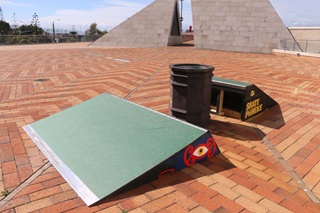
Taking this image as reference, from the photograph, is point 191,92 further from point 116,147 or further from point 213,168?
point 116,147

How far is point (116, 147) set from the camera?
9.38ft

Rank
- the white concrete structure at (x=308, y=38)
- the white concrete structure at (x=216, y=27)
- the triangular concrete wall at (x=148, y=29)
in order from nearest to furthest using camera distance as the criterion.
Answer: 1. the white concrete structure at (x=308, y=38)
2. the white concrete structure at (x=216, y=27)
3. the triangular concrete wall at (x=148, y=29)

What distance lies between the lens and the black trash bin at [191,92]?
12.1 feet

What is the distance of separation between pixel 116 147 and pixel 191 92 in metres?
1.49

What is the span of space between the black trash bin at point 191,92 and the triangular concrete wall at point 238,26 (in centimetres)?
1453

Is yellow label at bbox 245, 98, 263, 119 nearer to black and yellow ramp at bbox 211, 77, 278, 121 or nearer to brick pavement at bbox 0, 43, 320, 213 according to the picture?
black and yellow ramp at bbox 211, 77, 278, 121

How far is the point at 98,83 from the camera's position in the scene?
6.88m

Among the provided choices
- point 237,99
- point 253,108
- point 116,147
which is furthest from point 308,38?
point 116,147

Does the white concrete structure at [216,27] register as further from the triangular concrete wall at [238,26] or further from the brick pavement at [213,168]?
the brick pavement at [213,168]

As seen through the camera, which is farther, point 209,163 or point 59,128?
point 59,128

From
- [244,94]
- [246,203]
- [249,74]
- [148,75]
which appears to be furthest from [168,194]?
[249,74]

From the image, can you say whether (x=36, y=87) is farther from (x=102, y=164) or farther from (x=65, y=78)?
(x=102, y=164)

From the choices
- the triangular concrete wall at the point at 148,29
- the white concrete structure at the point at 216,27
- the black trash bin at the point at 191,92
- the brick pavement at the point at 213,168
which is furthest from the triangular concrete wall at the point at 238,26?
the black trash bin at the point at 191,92

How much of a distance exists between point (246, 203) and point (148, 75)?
6093 mm
